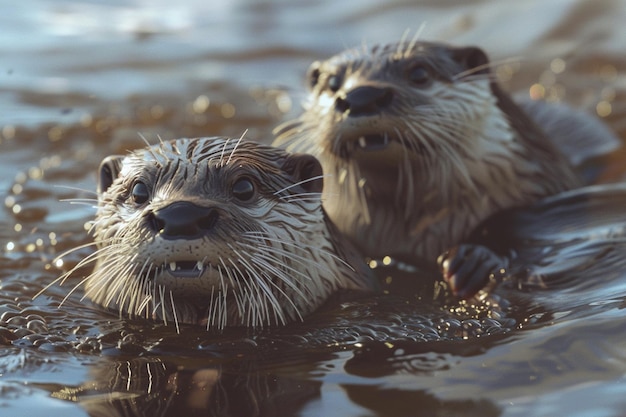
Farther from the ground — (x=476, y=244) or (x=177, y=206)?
(x=177, y=206)

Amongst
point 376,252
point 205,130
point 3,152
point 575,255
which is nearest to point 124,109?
point 205,130

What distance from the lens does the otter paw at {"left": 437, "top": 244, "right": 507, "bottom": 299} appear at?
11.6ft

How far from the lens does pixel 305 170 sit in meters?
3.27

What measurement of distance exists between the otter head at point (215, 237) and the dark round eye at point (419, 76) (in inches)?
31.1

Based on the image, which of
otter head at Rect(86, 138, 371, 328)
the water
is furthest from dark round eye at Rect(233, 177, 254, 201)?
the water

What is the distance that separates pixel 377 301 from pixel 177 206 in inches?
33.1

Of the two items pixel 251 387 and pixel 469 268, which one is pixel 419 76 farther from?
pixel 251 387

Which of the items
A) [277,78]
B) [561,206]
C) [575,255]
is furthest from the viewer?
[277,78]

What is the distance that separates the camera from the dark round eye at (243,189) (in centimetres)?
301

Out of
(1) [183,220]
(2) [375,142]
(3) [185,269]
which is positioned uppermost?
(2) [375,142]

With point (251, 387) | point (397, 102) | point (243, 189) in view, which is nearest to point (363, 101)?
point (397, 102)

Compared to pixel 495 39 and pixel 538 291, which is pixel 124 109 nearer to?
pixel 495 39

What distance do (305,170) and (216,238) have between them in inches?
22.8

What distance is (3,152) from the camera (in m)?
5.23
